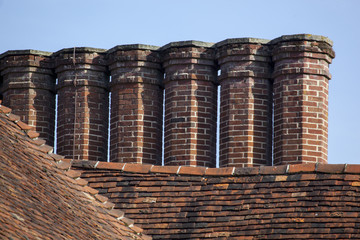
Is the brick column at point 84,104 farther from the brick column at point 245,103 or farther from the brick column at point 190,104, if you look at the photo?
the brick column at point 245,103

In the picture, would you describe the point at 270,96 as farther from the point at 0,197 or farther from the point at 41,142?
the point at 0,197

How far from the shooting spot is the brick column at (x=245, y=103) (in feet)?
69.5

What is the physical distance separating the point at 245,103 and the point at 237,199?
2650 mm

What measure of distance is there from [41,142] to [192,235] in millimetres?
2708

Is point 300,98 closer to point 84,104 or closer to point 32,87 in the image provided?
point 84,104

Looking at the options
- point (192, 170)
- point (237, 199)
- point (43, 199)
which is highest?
point (192, 170)

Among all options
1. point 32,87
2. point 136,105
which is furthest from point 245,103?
point 32,87

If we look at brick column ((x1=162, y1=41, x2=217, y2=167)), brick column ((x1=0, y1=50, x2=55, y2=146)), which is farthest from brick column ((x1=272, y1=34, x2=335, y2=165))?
brick column ((x1=0, y1=50, x2=55, y2=146))

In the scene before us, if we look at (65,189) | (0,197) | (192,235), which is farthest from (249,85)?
(0,197)

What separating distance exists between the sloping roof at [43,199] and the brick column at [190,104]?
10.5 feet

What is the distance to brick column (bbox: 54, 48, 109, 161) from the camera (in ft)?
72.1

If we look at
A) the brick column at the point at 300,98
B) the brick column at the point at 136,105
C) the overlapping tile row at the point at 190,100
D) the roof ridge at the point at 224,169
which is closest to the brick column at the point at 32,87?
the overlapping tile row at the point at 190,100

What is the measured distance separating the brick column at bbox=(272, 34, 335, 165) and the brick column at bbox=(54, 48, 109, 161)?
3.23 metres

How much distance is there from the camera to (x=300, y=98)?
21.1 metres
